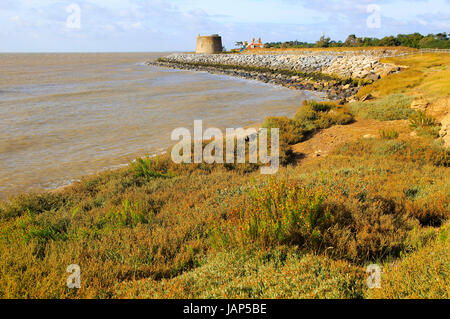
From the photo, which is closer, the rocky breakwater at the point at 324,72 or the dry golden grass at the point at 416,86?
the dry golden grass at the point at 416,86

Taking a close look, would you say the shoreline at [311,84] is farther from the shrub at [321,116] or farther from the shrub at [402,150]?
the shrub at [402,150]

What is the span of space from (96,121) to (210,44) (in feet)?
267

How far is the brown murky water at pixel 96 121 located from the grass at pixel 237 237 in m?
3.84

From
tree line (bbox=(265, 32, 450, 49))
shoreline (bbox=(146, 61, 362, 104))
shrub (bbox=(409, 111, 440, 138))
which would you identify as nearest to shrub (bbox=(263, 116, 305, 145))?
shrub (bbox=(409, 111, 440, 138))

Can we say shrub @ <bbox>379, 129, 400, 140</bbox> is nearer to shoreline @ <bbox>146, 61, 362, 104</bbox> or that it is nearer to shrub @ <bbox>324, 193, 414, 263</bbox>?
shrub @ <bbox>324, 193, 414, 263</bbox>

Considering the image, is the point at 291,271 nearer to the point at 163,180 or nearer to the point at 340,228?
the point at 340,228

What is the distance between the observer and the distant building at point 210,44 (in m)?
93.4

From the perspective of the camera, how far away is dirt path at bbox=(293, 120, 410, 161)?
11375 mm

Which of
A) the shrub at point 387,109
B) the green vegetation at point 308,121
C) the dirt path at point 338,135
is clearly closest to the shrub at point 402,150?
the dirt path at point 338,135

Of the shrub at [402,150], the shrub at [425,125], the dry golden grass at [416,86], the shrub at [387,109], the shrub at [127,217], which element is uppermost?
the dry golden grass at [416,86]

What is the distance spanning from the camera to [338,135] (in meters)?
12.6

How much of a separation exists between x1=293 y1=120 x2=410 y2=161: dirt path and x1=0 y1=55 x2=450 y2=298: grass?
3.26 metres

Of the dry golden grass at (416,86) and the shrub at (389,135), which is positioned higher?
the dry golden grass at (416,86)

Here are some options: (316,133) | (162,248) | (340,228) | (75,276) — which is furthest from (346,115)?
(75,276)
